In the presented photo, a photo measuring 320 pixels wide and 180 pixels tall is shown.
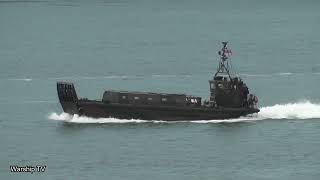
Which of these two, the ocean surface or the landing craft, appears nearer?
the ocean surface

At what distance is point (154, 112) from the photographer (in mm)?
125188

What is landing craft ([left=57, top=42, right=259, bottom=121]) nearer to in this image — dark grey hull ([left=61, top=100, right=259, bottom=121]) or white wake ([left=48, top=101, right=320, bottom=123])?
dark grey hull ([left=61, top=100, right=259, bottom=121])

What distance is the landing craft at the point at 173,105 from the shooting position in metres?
125

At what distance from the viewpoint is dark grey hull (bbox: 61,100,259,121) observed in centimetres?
12494

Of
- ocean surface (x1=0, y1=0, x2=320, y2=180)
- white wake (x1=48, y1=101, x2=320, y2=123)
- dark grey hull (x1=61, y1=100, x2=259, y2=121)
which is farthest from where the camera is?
white wake (x1=48, y1=101, x2=320, y2=123)

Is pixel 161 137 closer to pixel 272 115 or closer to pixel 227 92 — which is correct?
pixel 227 92

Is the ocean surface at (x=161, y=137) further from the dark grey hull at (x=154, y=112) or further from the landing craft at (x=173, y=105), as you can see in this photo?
the landing craft at (x=173, y=105)

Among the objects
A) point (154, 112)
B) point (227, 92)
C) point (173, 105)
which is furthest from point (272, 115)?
point (154, 112)

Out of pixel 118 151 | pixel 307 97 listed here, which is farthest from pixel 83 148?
pixel 307 97

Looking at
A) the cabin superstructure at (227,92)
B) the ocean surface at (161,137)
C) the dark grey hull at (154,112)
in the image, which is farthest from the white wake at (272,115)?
the cabin superstructure at (227,92)

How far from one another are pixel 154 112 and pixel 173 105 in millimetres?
1929

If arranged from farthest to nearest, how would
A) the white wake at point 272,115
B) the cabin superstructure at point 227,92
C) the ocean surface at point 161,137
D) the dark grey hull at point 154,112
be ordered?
the white wake at point 272,115 → the cabin superstructure at point 227,92 → the dark grey hull at point 154,112 → the ocean surface at point 161,137

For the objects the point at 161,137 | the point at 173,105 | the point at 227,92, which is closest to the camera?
the point at 161,137

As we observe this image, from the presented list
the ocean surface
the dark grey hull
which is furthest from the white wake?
the dark grey hull
